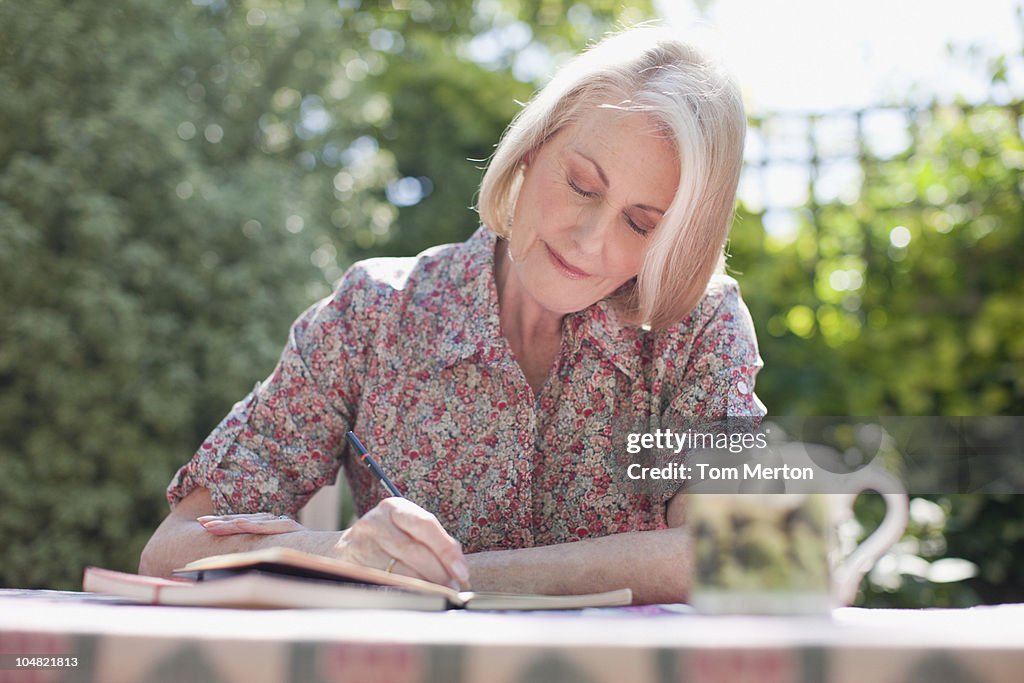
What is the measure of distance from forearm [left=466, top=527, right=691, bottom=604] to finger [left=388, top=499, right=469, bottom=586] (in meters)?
0.12

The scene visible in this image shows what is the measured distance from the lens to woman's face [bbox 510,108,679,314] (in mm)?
1396

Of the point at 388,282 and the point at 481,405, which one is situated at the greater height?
the point at 388,282

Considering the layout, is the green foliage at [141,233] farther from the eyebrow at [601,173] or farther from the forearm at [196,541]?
the eyebrow at [601,173]

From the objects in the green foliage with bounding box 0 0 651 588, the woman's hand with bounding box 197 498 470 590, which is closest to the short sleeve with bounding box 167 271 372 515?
the woman's hand with bounding box 197 498 470 590

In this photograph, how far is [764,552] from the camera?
75 centimetres

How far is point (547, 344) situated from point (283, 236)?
91.4 inches

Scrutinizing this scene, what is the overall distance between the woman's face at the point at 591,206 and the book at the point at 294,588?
2.24 ft

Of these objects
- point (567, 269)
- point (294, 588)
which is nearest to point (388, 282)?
point (567, 269)

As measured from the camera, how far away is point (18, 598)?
83 cm

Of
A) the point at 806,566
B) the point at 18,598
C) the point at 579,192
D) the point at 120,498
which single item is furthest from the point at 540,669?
the point at 120,498

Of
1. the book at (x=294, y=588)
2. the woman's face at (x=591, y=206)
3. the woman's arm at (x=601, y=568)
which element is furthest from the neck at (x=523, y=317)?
the book at (x=294, y=588)

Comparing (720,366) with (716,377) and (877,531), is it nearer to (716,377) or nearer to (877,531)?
A: (716,377)

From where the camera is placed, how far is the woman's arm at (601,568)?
1.07m

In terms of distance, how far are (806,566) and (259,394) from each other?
996 mm
